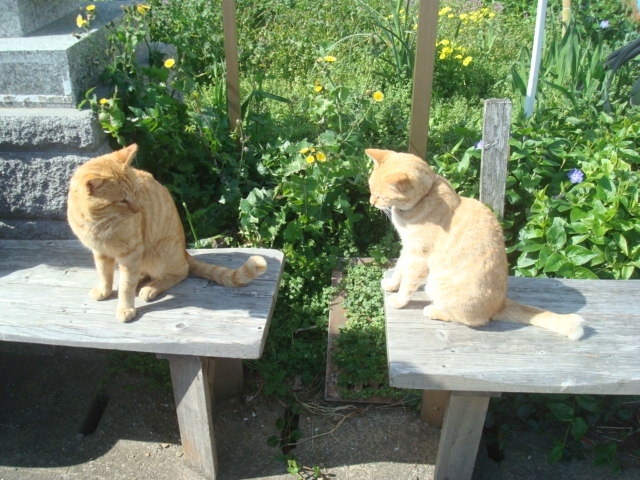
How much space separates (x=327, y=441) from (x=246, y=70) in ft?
12.8

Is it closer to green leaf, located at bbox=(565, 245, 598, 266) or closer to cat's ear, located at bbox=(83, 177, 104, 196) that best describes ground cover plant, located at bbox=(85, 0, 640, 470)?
green leaf, located at bbox=(565, 245, 598, 266)

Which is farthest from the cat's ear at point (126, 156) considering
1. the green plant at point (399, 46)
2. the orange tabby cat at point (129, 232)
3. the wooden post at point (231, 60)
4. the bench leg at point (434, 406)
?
the green plant at point (399, 46)

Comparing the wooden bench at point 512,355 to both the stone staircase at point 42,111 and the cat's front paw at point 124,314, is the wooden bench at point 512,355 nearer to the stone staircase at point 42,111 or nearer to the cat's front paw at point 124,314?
the cat's front paw at point 124,314

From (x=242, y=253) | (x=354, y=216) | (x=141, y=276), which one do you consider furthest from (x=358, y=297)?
(x=141, y=276)

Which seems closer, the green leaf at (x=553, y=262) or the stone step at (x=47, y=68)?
the stone step at (x=47, y=68)

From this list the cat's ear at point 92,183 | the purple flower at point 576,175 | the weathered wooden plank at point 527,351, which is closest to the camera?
the cat's ear at point 92,183

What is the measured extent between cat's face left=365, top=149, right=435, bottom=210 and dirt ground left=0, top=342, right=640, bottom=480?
1180 millimetres

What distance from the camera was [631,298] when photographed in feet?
8.45

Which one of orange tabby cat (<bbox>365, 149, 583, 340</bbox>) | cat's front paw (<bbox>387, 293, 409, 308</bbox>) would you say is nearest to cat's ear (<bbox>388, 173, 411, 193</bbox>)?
orange tabby cat (<bbox>365, 149, 583, 340</bbox>)

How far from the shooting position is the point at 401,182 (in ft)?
7.29

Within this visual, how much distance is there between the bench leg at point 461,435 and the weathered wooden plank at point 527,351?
0.16 meters

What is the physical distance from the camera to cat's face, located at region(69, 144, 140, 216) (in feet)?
6.77

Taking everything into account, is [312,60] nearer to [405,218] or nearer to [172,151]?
[172,151]

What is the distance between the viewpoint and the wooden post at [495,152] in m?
2.93
